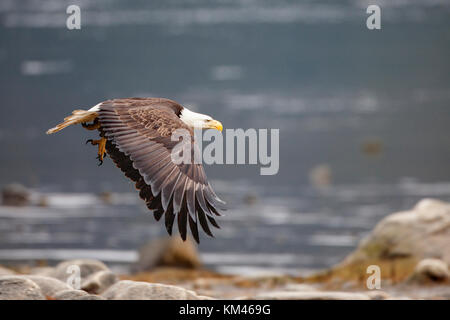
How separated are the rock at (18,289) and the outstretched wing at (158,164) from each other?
0.83 metres

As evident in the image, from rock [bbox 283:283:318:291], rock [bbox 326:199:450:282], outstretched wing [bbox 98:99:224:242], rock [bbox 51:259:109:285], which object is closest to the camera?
outstretched wing [bbox 98:99:224:242]

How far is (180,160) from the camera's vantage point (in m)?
4.41

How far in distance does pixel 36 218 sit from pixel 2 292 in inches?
215

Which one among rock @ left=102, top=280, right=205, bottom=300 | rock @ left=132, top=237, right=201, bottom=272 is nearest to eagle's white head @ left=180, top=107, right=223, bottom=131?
rock @ left=102, top=280, right=205, bottom=300

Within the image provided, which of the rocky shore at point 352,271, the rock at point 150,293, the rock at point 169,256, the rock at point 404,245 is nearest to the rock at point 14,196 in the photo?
the rocky shore at point 352,271

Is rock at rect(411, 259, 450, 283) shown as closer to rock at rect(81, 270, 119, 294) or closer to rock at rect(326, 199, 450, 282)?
rock at rect(326, 199, 450, 282)

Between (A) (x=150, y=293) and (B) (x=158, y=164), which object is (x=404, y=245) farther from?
(B) (x=158, y=164)

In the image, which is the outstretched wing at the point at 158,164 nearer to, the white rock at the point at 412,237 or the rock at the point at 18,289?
the rock at the point at 18,289

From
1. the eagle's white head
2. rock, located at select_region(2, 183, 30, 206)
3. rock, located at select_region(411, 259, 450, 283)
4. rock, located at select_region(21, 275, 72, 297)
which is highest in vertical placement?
rock, located at select_region(2, 183, 30, 206)

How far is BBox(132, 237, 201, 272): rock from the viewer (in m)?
7.89

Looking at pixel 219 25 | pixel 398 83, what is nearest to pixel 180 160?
pixel 398 83

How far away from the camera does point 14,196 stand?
10.8m

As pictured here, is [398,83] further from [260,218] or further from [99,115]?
[99,115]

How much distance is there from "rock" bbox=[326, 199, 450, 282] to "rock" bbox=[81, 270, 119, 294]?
7.66ft
